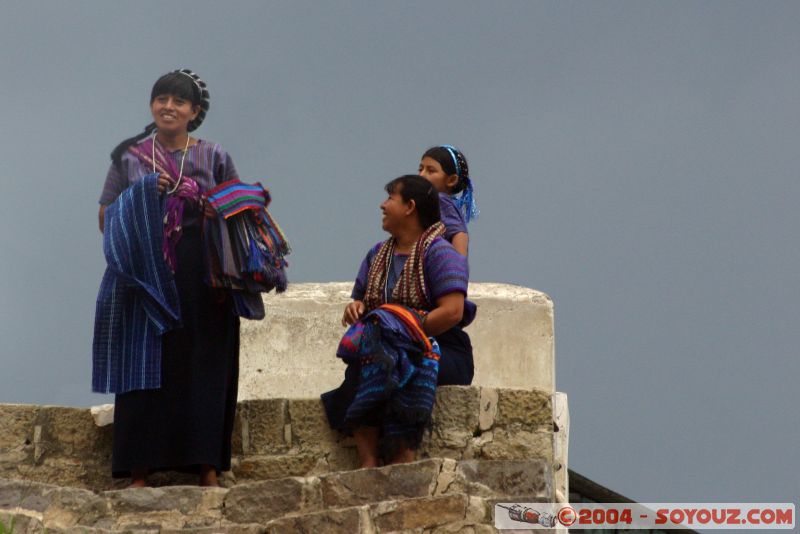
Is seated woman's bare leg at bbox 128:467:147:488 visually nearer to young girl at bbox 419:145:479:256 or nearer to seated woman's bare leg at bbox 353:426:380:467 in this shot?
seated woman's bare leg at bbox 353:426:380:467

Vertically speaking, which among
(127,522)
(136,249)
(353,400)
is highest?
(136,249)

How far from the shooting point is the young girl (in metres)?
8.45

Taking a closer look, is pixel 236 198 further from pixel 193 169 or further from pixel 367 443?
pixel 367 443

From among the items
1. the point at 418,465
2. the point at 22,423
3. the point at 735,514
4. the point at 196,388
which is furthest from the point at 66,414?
the point at 735,514

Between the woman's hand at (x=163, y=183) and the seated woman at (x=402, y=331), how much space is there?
975 millimetres

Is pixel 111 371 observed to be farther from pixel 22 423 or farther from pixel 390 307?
pixel 390 307

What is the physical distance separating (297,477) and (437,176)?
1677mm

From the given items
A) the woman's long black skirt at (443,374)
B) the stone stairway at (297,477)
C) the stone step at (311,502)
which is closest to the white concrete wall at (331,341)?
the stone stairway at (297,477)

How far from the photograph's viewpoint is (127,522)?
748cm

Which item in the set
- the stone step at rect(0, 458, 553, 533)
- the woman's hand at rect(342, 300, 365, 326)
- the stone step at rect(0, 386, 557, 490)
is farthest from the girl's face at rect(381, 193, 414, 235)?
the stone step at rect(0, 458, 553, 533)

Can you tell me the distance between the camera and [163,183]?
27.2 ft

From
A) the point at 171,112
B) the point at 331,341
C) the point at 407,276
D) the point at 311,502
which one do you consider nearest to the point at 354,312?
the point at 407,276

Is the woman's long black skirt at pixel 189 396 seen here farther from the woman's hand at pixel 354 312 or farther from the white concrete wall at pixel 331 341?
the white concrete wall at pixel 331 341

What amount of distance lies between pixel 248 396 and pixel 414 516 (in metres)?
3.38
